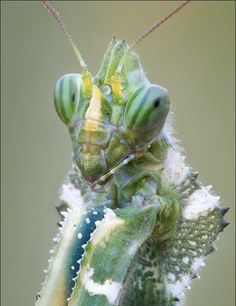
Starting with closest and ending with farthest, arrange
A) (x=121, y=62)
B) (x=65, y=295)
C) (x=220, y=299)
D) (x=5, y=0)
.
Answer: (x=65, y=295), (x=121, y=62), (x=220, y=299), (x=5, y=0)

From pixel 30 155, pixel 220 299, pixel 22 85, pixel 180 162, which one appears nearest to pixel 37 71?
pixel 22 85

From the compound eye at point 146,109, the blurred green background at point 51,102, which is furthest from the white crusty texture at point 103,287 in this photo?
the blurred green background at point 51,102

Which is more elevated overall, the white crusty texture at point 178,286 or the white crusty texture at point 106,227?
the white crusty texture at point 106,227

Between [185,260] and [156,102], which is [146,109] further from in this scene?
[185,260]

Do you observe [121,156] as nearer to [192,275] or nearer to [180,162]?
[180,162]

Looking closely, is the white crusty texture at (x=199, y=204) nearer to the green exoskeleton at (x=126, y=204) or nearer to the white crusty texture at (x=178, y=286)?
the green exoskeleton at (x=126, y=204)

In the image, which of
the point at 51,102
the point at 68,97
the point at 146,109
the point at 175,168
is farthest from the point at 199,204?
the point at 51,102
